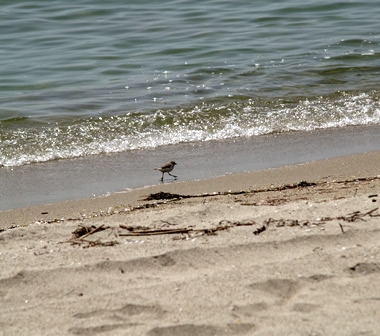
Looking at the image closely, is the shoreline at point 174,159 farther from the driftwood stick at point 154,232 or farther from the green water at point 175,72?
the driftwood stick at point 154,232

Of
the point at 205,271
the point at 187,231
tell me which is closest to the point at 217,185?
the point at 187,231

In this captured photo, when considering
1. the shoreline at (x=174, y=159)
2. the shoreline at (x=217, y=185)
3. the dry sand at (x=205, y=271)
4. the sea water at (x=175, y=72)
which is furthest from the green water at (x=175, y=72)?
the dry sand at (x=205, y=271)

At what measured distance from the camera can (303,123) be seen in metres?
9.22

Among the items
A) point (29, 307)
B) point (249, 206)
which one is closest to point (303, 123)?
point (249, 206)

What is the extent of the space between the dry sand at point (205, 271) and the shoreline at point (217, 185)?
0.83 m

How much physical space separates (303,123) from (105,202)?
408cm

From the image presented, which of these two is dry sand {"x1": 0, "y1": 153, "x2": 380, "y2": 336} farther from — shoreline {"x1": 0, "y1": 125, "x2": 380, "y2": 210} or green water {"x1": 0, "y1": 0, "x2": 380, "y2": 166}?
green water {"x1": 0, "y1": 0, "x2": 380, "y2": 166}

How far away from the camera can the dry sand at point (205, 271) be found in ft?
10.3

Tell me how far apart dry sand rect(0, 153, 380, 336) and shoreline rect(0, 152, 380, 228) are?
32.5 inches

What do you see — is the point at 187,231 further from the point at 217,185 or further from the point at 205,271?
the point at 217,185

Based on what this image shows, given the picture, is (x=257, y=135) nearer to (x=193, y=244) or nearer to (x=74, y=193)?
(x=74, y=193)

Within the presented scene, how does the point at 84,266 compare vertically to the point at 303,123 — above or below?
above

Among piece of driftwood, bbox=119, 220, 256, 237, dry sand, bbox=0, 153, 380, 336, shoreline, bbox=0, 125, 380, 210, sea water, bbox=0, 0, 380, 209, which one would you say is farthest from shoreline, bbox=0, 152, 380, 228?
sea water, bbox=0, 0, 380, 209

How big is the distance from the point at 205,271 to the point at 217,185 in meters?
2.72
